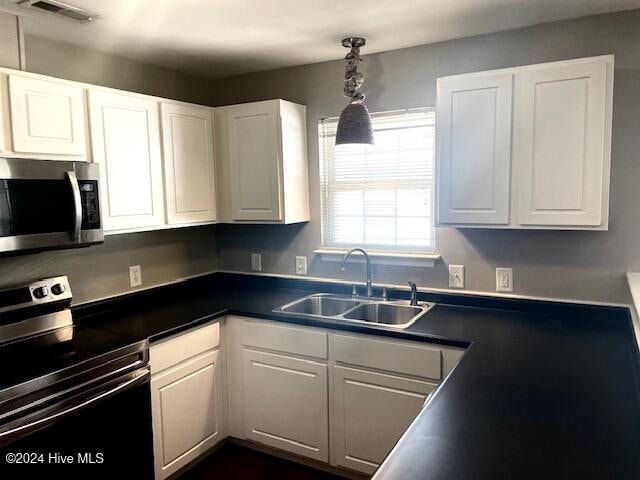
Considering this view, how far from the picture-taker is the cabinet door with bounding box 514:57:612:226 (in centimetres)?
201

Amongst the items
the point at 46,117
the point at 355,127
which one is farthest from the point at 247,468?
the point at 46,117

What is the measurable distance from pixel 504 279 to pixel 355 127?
3.61ft

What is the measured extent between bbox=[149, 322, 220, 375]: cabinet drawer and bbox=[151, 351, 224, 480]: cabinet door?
42 mm

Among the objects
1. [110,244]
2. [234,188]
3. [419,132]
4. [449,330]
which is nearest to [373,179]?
[419,132]

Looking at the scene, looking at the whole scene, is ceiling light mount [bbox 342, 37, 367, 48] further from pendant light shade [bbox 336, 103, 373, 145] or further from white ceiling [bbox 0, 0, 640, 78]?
pendant light shade [bbox 336, 103, 373, 145]

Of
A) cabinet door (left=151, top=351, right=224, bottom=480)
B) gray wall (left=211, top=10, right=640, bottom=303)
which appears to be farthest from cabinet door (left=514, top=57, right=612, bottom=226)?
cabinet door (left=151, top=351, right=224, bottom=480)

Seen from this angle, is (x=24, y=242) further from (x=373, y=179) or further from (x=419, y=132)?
(x=419, y=132)

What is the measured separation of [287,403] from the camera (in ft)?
8.56

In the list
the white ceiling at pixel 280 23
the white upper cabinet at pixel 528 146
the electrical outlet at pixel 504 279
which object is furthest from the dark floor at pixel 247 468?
the white ceiling at pixel 280 23

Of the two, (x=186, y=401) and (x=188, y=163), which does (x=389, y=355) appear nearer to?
(x=186, y=401)

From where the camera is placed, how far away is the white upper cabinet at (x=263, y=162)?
288cm

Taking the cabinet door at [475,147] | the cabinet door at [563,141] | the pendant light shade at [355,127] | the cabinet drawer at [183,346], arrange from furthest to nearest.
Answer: the pendant light shade at [355,127] < the cabinet drawer at [183,346] < the cabinet door at [475,147] < the cabinet door at [563,141]

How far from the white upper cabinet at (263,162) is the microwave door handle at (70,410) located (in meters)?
1.22

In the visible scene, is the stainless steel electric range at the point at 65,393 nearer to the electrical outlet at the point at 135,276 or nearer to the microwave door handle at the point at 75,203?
the microwave door handle at the point at 75,203
